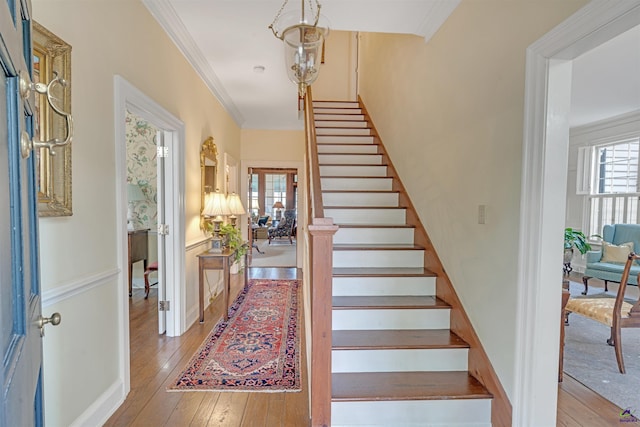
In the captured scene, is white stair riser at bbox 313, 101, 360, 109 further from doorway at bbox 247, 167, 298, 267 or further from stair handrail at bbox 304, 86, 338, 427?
stair handrail at bbox 304, 86, 338, 427

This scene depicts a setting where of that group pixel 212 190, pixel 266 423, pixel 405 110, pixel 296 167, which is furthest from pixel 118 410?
pixel 296 167

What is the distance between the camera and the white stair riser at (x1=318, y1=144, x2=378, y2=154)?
4180mm

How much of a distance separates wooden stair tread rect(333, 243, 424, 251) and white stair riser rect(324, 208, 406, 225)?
304 mm

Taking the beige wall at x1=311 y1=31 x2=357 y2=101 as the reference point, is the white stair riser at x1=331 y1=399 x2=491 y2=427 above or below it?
below

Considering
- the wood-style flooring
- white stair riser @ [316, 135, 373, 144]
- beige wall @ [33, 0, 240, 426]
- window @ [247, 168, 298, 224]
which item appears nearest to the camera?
beige wall @ [33, 0, 240, 426]

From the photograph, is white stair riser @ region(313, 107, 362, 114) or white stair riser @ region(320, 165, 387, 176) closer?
white stair riser @ region(320, 165, 387, 176)

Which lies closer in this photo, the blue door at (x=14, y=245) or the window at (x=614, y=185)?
the blue door at (x=14, y=245)

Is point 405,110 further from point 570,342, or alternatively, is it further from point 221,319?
point 221,319

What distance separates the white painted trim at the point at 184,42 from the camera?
7.86 ft

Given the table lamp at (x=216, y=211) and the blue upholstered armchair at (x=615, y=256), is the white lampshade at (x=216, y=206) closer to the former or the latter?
the table lamp at (x=216, y=211)

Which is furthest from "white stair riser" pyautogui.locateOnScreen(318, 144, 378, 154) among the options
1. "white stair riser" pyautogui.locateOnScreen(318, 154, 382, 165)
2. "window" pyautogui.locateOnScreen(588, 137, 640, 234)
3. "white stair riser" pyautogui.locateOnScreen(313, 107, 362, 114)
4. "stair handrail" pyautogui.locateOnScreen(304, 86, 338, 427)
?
"window" pyautogui.locateOnScreen(588, 137, 640, 234)

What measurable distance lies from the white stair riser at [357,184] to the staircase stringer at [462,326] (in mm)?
240

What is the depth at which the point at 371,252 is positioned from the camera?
282 centimetres

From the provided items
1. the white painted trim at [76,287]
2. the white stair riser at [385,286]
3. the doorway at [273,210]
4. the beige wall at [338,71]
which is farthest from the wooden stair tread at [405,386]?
the doorway at [273,210]
